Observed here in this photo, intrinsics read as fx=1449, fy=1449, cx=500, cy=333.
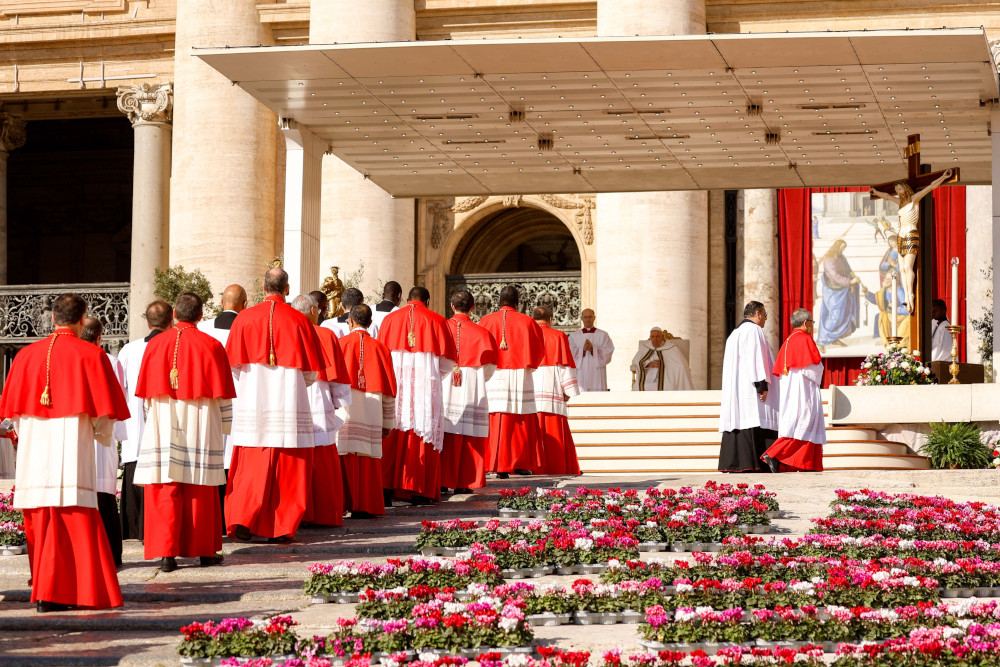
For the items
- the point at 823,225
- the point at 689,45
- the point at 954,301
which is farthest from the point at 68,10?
the point at 954,301

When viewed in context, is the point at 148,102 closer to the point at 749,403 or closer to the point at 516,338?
the point at 516,338

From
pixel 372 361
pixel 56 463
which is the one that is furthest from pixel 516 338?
pixel 56 463

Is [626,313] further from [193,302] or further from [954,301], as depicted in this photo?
[193,302]

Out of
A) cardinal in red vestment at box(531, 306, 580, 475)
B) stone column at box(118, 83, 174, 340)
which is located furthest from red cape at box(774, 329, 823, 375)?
stone column at box(118, 83, 174, 340)

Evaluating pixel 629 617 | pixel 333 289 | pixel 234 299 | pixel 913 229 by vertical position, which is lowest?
pixel 629 617

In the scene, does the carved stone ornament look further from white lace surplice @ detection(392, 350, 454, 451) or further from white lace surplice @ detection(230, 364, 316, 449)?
white lace surplice @ detection(230, 364, 316, 449)

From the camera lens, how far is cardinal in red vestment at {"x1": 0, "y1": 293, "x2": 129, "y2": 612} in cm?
739

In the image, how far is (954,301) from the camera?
623 inches

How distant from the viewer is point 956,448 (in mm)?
14906

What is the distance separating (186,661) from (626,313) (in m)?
17.2

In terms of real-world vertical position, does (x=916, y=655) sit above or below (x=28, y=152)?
below

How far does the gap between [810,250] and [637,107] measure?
819cm

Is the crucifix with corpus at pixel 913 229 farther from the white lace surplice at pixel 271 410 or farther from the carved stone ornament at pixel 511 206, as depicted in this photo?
the carved stone ornament at pixel 511 206

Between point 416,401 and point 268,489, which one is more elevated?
point 416,401
